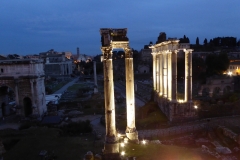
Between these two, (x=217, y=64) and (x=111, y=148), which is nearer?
(x=111, y=148)

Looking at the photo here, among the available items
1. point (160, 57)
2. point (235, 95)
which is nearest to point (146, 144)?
point (160, 57)

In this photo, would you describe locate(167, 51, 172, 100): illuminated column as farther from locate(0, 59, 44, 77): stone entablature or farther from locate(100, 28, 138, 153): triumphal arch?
locate(0, 59, 44, 77): stone entablature

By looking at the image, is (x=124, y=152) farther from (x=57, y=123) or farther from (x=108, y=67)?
(x=57, y=123)

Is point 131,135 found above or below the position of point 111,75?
below

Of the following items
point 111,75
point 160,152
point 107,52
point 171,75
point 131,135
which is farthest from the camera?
point 171,75

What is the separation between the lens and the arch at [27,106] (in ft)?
92.2

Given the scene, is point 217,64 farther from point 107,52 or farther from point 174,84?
point 107,52

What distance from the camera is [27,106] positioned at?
28.7m

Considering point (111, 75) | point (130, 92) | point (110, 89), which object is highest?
point (111, 75)

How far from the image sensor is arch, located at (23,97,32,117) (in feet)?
92.2

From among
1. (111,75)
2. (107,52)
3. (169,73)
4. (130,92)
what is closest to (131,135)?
(130,92)

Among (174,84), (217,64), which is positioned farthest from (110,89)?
(217,64)

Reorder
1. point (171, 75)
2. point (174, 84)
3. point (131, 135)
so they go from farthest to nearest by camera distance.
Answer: point (171, 75)
point (174, 84)
point (131, 135)

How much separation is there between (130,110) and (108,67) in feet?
10.8
